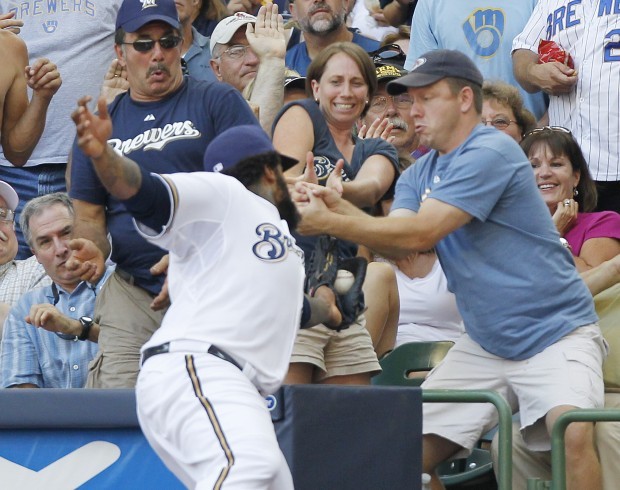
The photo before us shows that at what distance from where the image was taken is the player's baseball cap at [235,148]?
168 inches

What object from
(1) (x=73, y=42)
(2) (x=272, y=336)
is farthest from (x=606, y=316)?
(1) (x=73, y=42)

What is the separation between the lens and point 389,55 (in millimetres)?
7965

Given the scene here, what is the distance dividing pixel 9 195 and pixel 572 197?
3.06 metres

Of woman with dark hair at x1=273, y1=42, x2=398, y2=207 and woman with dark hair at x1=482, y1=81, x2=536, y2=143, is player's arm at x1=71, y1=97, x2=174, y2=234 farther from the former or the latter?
woman with dark hair at x1=482, y1=81, x2=536, y2=143

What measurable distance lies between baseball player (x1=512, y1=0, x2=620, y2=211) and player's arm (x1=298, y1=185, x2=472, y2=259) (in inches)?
86.2

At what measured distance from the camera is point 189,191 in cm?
390

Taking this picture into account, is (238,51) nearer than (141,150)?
No

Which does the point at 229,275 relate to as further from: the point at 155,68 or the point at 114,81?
the point at 114,81

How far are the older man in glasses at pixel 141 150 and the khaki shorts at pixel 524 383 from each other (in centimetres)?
129

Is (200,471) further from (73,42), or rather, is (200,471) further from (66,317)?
(73,42)

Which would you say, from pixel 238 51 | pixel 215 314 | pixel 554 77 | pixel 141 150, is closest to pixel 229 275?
pixel 215 314

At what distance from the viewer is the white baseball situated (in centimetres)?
485

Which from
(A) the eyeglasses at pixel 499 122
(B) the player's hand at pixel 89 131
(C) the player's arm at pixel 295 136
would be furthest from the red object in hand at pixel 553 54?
(B) the player's hand at pixel 89 131

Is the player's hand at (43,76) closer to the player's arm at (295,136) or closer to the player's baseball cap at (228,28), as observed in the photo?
the player's arm at (295,136)
